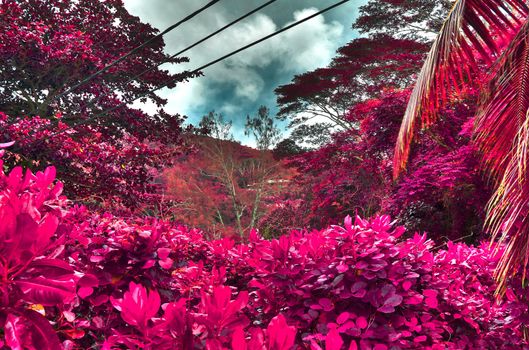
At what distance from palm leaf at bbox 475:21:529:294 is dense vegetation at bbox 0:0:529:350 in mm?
16

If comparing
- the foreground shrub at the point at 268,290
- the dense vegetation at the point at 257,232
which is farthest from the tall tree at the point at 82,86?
the foreground shrub at the point at 268,290

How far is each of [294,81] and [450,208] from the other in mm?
10229

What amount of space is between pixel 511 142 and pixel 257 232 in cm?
240

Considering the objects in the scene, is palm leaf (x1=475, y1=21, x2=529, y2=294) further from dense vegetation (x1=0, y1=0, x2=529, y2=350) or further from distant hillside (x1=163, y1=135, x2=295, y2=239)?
distant hillside (x1=163, y1=135, x2=295, y2=239)

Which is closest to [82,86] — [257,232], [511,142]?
[257,232]

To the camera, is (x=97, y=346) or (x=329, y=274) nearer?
(x=97, y=346)

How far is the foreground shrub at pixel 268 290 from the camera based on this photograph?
3.92ft

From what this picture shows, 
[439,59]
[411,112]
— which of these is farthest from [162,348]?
[439,59]

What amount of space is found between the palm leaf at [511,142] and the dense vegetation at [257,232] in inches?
0.6

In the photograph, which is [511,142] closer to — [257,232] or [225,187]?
[257,232]

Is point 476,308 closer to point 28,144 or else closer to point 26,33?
point 28,144

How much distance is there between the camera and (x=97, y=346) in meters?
1.63

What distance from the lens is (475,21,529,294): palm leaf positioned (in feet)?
7.68

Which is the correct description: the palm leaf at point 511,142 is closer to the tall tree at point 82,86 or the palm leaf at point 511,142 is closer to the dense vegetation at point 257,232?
the dense vegetation at point 257,232
